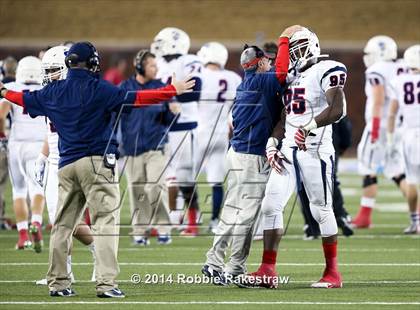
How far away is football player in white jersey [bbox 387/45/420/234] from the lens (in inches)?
534

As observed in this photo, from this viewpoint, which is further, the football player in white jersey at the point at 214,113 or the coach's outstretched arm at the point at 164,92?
the football player in white jersey at the point at 214,113

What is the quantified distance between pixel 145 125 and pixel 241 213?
371 cm

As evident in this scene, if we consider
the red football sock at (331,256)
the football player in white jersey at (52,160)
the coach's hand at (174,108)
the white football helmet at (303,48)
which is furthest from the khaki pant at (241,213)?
the coach's hand at (174,108)

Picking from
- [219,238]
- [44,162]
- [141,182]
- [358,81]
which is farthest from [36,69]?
[358,81]

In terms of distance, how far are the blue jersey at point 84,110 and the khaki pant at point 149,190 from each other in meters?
4.04

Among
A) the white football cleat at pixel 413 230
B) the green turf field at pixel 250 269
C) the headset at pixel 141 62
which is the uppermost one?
the headset at pixel 141 62

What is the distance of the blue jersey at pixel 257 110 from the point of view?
369 inches

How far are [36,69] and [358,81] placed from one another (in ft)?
49.7

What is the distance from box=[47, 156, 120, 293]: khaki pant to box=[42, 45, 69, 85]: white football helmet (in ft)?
3.49

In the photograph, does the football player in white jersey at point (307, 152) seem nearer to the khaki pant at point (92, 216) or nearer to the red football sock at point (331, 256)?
the red football sock at point (331, 256)

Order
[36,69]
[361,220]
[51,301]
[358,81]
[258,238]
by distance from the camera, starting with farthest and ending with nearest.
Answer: [358,81], [361,220], [258,238], [36,69], [51,301]

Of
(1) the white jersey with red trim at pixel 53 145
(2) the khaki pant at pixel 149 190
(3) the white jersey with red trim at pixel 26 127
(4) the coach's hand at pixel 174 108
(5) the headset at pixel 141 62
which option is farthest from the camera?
(4) the coach's hand at pixel 174 108

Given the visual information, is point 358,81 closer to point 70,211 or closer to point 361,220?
point 361,220

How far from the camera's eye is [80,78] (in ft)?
28.6
